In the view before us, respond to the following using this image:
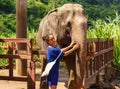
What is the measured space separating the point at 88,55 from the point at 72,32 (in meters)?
0.87

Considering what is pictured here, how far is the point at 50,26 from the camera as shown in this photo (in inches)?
275

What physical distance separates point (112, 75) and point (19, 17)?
312cm

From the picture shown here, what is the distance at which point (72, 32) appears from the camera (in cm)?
632

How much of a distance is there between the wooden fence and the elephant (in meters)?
0.40

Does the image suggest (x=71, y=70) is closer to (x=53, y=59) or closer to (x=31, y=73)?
(x=31, y=73)

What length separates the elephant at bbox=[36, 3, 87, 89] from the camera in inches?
233

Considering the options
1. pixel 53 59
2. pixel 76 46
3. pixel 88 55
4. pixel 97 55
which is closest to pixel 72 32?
pixel 76 46

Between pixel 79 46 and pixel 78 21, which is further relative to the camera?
pixel 78 21

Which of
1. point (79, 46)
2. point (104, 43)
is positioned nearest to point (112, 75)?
point (104, 43)

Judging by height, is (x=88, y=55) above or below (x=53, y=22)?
below

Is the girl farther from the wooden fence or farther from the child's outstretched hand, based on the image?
the wooden fence

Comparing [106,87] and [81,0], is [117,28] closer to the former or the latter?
[106,87]

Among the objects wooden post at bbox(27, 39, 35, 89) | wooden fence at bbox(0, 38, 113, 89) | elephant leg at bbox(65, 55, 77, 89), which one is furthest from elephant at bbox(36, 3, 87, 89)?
wooden post at bbox(27, 39, 35, 89)

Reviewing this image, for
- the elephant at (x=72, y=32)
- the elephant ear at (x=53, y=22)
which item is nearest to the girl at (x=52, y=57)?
the elephant at (x=72, y=32)
